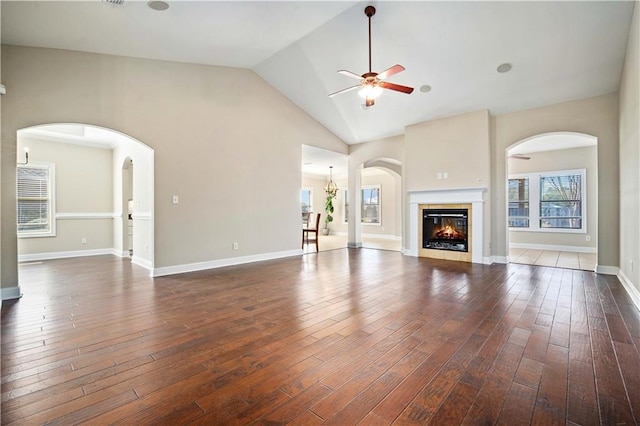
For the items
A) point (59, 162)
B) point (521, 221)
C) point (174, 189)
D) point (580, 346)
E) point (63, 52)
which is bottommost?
point (580, 346)

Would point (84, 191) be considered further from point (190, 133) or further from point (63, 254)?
point (190, 133)

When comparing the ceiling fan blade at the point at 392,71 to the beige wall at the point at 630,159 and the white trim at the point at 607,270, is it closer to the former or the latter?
the beige wall at the point at 630,159

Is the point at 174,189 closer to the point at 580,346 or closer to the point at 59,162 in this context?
the point at 59,162

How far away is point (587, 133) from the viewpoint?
4996mm

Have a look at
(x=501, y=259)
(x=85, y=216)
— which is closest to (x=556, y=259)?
(x=501, y=259)

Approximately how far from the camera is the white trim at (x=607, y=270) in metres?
4.73

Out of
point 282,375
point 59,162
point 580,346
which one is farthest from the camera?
point 59,162

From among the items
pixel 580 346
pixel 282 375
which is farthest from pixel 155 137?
pixel 580 346

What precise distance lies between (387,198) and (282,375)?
377 inches

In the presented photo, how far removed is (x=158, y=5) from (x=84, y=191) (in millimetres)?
5955

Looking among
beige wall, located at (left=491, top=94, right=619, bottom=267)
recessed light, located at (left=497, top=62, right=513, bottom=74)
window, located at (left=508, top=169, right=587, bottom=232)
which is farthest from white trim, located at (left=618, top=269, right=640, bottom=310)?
window, located at (left=508, top=169, right=587, bottom=232)

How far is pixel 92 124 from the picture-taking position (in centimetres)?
415

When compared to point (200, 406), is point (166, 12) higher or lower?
higher

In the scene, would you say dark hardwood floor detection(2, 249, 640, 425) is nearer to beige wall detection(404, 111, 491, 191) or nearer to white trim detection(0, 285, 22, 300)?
white trim detection(0, 285, 22, 300)
